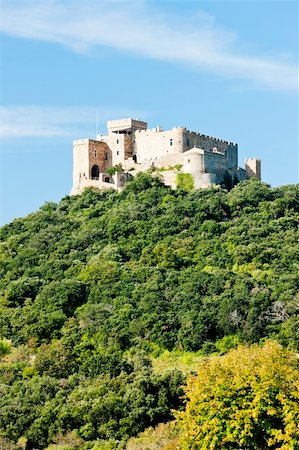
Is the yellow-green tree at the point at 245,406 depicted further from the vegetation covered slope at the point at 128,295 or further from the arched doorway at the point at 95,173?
the arched doorway at the point at 95,173

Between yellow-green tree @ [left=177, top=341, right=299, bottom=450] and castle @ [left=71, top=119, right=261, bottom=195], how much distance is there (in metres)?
40.5

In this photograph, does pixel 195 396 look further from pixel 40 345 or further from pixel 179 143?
pixel 179 143

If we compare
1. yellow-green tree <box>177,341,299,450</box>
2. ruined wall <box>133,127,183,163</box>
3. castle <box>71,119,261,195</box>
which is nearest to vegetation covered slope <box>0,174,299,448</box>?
castle <box>71,119,261,195</box>

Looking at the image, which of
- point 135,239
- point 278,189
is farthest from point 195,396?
point 278,189

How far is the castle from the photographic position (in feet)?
270

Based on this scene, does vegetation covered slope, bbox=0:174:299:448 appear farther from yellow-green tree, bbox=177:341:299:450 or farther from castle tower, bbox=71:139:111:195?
yellow-green tree, bbox=177:341:299:450

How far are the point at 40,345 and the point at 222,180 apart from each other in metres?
23.1

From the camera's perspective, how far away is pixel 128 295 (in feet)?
226

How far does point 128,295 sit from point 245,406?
93.5 ft

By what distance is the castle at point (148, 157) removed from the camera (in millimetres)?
82312

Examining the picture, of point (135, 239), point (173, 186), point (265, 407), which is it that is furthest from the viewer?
point (173, 186)

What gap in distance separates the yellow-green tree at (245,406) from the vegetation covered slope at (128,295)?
1157cm

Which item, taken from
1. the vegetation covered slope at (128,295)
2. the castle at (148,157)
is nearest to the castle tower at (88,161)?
the castle at (148,157)

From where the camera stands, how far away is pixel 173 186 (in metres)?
82.8
